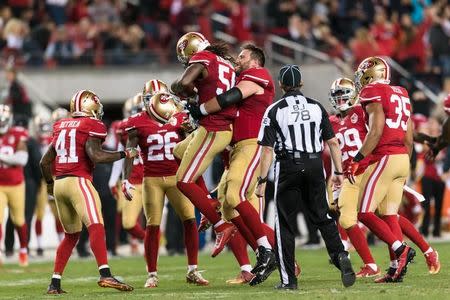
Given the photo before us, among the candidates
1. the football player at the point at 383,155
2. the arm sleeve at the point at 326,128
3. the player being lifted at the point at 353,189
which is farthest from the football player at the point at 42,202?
the arm sleeve at the point at 326,128

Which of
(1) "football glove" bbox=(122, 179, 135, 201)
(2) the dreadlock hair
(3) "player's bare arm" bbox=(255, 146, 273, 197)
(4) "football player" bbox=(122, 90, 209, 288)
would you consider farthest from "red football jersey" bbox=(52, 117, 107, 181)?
(3) "player's bare arm" bbox=(255, 146, 273, 197)

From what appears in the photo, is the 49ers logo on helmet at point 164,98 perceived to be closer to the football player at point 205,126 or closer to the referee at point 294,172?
the football player at point 205,126

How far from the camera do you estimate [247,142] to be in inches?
478

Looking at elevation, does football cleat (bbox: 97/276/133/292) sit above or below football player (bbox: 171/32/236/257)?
below

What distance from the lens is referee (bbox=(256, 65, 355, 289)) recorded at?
1105 centimetres

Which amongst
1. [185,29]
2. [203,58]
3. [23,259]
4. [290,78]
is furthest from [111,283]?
[185,29]

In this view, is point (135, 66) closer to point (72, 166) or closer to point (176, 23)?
point (176, 23)

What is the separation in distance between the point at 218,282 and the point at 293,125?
2371 millimetres

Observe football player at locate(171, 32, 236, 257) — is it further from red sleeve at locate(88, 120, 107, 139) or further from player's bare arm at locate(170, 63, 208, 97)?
red sleeve at locate(88, 120, 107, 139)

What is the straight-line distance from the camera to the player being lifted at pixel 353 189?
41.7 ft

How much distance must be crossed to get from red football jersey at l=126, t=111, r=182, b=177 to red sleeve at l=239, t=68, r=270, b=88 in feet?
3.36

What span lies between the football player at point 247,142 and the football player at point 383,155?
0.87m

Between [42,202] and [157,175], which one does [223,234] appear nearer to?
[157,175]

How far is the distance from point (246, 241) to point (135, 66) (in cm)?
1261
